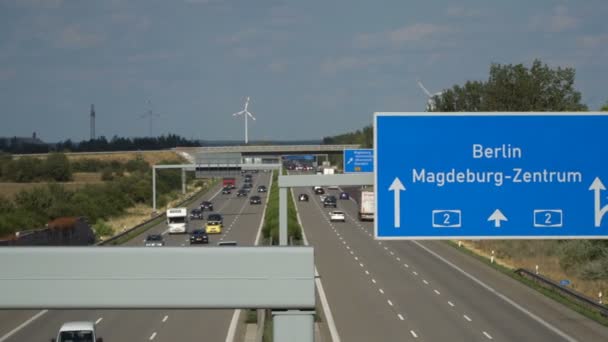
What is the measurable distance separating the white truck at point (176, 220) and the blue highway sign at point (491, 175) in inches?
2003

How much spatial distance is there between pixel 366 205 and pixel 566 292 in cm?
4206

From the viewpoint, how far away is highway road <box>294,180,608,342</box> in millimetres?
27781

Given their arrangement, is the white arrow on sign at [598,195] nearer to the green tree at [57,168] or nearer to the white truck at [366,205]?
the white truck at [366,205]

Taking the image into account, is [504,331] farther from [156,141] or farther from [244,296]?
[156,141]

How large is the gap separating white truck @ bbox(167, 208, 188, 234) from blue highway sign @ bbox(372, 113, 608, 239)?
50.9 m

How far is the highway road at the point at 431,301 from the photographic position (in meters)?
27.8

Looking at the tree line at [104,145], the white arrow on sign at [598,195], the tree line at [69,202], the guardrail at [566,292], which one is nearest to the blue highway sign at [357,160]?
the guardrail at [566,292]

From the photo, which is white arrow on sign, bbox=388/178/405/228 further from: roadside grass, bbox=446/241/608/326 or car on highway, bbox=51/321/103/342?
roadside grass, bbox=446/241/608/326

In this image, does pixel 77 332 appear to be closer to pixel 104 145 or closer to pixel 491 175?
pixel 491 175

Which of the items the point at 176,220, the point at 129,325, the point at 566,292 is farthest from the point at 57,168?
the point at 129,325

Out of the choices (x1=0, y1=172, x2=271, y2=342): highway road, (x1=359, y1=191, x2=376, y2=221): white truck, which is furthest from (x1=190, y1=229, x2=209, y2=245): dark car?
(x1=0, y1=172, x2=271, y2=342): highway road

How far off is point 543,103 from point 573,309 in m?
44.8

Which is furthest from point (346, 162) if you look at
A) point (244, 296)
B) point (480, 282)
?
point (244, 296)

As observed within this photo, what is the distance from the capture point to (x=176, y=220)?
61625mm
